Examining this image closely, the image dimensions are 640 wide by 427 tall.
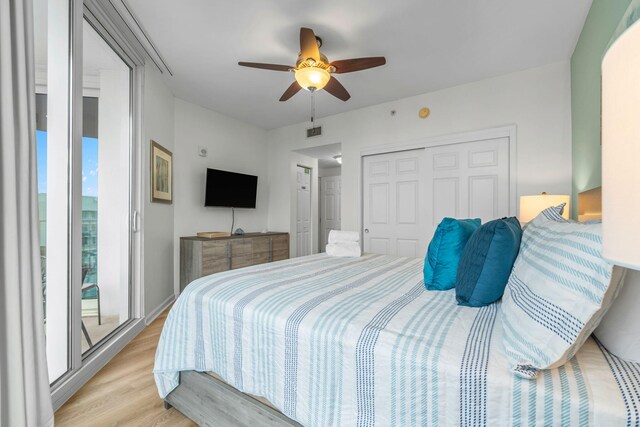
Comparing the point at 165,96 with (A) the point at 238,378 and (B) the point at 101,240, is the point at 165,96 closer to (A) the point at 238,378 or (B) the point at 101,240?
(B) the point at 101,240

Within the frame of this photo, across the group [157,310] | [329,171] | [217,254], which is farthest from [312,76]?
[329,171]

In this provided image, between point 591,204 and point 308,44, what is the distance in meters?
2.31

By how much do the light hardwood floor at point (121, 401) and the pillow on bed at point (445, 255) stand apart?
4.85 ft

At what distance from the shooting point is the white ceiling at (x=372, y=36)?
2.16 m

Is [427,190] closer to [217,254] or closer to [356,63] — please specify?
[356,63]

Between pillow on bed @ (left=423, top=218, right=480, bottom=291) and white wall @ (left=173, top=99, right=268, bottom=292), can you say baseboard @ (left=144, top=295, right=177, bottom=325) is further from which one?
pillow on bed @ (left=423, top=218, right=480, bottom=291)

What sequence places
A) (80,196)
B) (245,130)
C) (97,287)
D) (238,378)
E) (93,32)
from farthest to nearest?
1. (245,130)
2. (97,287)
3. (93,32)
4. (80,196)
5. (238,378)

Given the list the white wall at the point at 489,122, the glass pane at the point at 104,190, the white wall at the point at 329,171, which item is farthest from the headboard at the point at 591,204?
the white wall at the point at 329,171

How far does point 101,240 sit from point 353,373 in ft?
8.08

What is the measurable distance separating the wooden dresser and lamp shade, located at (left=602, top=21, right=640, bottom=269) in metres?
3.65

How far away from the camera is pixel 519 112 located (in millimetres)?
3082

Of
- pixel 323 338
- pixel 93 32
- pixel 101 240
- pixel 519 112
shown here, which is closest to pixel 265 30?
pixel 93 32

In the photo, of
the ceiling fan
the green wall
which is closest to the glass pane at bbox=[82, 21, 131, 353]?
the ceiling fan

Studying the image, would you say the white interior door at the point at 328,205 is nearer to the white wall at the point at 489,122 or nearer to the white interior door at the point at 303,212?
the white interior door at the point at 303,212
